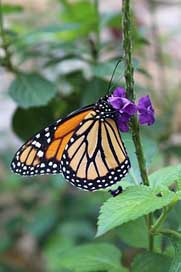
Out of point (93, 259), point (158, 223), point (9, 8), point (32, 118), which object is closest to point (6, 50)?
point (9, 8)

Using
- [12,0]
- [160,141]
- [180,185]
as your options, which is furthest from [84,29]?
[12,0]

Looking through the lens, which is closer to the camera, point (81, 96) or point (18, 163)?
point (18, 163)

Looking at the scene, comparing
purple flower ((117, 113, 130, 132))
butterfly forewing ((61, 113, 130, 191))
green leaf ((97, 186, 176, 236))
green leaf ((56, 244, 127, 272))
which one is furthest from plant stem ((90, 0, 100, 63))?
green leaf ((97, 186, 176, 236))

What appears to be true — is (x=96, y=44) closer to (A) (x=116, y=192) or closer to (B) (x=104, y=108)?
(B) (x=104, y=108)

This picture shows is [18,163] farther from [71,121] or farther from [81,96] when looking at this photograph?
[81,96]

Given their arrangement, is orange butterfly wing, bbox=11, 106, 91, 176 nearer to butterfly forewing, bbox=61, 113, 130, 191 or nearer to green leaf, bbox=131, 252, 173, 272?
butterfly forewing, bbox=61, 113, 130, 191

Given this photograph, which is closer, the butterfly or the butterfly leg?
the butterfly leg

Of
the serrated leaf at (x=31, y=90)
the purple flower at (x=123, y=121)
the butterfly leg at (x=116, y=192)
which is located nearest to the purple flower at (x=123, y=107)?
the purple flower at (x=123, y=121)
